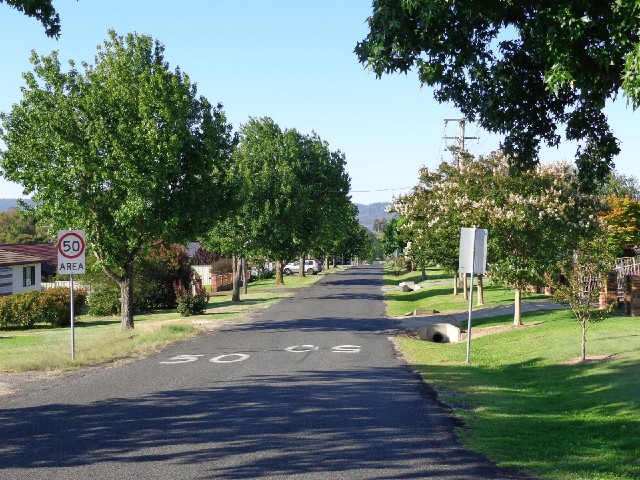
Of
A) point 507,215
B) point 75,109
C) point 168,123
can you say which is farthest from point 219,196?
point 507,215

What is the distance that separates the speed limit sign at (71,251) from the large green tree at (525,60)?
9772 millimetres

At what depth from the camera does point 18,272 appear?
47.9 metres

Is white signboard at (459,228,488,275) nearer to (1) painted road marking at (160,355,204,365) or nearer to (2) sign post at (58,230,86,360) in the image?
(1) painted road marking at (160,355,204,365)

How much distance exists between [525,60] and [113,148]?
16078mm

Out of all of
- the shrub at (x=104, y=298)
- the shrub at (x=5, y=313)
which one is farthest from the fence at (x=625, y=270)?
the shrub at (x=5, y=313)

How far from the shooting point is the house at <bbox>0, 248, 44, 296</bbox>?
4544 centimetres

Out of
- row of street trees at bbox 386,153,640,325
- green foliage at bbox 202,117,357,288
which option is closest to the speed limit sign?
row of street trees at bbox 386,153,640,325

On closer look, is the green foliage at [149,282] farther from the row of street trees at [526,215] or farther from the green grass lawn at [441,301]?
the row of street trees at [526,215]

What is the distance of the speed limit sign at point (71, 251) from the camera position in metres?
17.5

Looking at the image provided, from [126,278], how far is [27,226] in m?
83.6

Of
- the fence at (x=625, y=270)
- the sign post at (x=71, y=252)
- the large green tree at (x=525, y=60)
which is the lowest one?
the fence at (x=625, y=270)

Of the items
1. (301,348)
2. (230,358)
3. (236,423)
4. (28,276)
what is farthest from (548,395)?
(28,276)

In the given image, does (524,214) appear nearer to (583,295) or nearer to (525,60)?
(583,295)

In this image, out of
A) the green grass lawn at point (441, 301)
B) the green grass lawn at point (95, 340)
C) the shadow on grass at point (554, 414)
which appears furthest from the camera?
the green grass lawn at point (441, 301)
